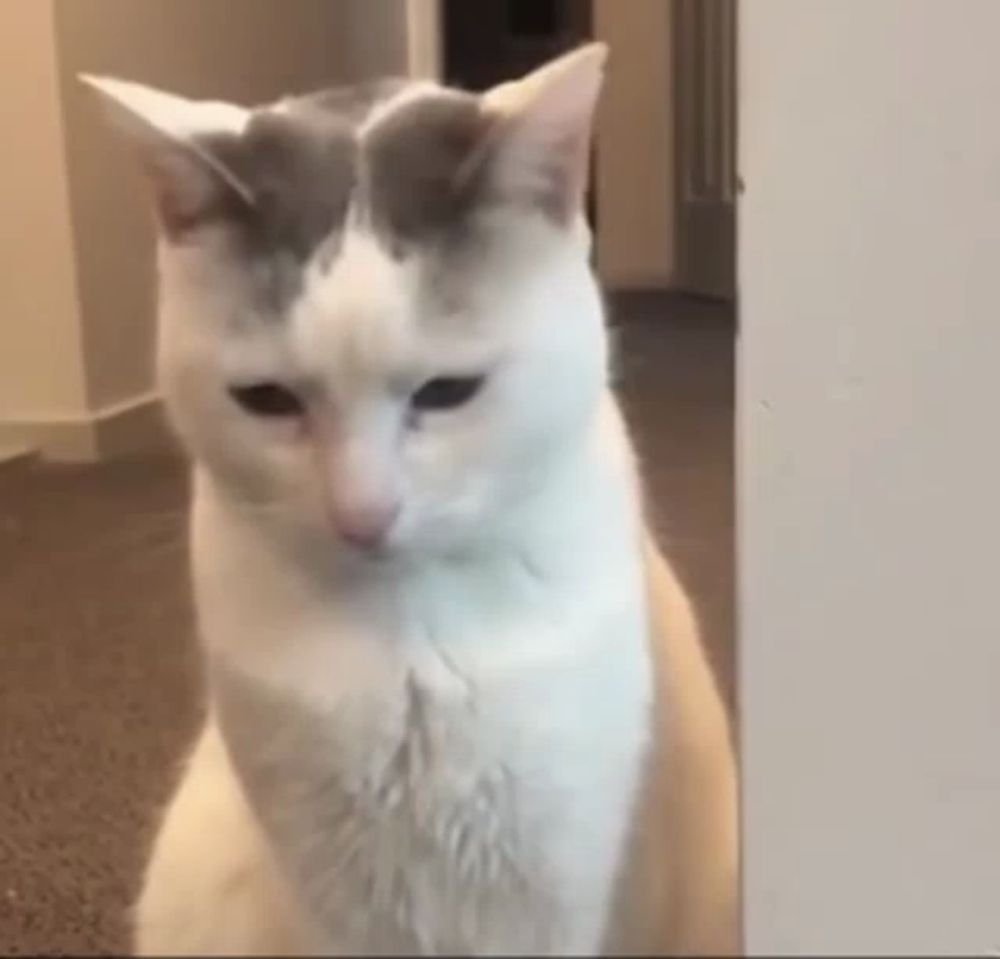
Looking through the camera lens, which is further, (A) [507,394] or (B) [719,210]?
(B) [719,210]

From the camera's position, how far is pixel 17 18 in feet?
2.60

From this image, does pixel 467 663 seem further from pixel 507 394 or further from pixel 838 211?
pixel 838 211

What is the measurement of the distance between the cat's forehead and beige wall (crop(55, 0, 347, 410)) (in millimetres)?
70

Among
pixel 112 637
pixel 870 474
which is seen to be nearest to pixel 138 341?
pixel 112 637

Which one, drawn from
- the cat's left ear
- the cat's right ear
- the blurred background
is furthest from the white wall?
→ the cat's right ear

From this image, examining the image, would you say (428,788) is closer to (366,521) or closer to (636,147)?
(366,521)

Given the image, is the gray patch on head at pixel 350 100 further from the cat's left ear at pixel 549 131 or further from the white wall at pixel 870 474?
the white wall at pixel 870 474

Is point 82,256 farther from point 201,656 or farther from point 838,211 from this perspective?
point 838,211

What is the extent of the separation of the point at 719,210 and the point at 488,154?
0.62ft

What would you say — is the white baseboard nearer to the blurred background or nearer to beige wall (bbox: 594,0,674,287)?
the blurred background

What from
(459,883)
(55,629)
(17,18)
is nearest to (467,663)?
(459,883)

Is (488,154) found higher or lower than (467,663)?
higher

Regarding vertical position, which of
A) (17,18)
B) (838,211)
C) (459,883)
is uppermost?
(17,18)

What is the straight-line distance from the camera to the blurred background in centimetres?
79
